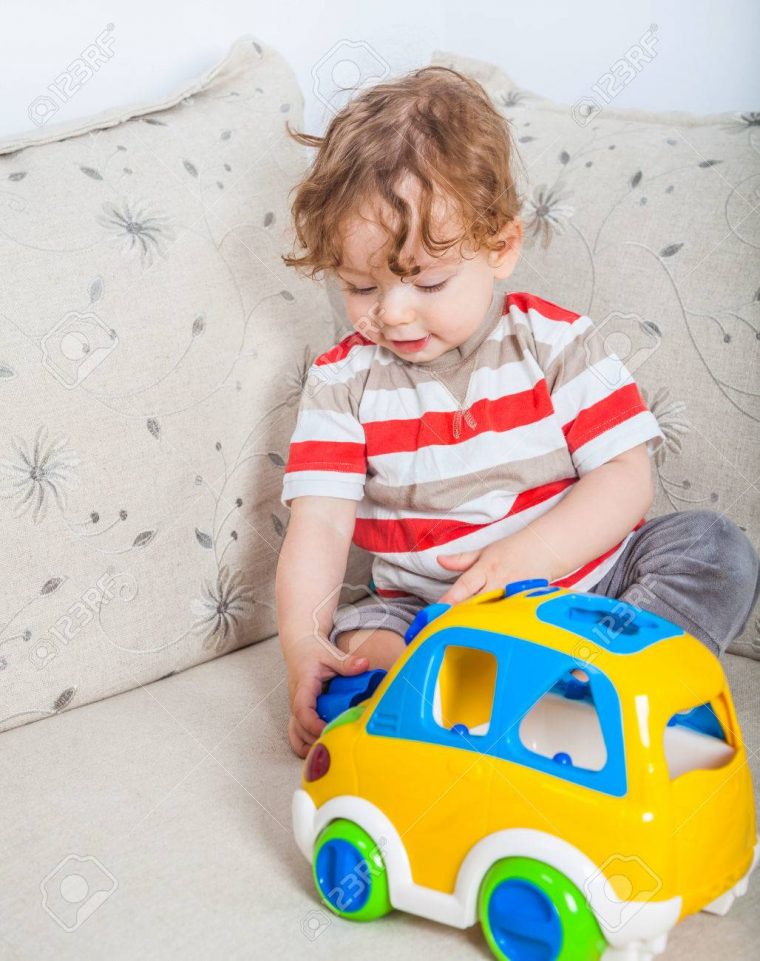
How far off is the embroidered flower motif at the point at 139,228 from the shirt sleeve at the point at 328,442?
197 mm

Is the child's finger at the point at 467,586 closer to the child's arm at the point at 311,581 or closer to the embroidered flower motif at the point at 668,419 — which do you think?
the child's arm at the point at 311,581

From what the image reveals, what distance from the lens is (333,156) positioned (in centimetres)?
92

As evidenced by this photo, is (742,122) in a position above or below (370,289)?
above

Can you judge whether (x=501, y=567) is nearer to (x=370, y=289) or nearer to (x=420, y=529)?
(x=420, y=529)

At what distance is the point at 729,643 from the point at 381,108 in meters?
0.59

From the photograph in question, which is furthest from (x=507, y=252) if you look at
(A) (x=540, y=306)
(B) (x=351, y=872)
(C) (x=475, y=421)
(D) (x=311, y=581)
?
(B) (x=351, y=872)

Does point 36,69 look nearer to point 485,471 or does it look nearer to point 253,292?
point 253,292

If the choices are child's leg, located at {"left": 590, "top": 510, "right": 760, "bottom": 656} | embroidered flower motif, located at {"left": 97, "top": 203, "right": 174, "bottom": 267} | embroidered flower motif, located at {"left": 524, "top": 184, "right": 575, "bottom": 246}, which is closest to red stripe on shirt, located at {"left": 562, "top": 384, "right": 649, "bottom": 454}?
child's leg, located at {"left": 590, "top": 510, "right": 760, "bottom": 656}

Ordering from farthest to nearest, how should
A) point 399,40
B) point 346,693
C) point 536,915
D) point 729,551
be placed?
point 399,40 < point 729,551 < point 346,693 < point 536,915

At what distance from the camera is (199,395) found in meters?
1.01

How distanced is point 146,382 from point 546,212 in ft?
1.51

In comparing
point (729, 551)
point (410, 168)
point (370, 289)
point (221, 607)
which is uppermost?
point (410, 168)

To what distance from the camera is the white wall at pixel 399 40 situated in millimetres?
1090

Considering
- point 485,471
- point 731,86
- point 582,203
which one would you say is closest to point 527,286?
point 582,203
